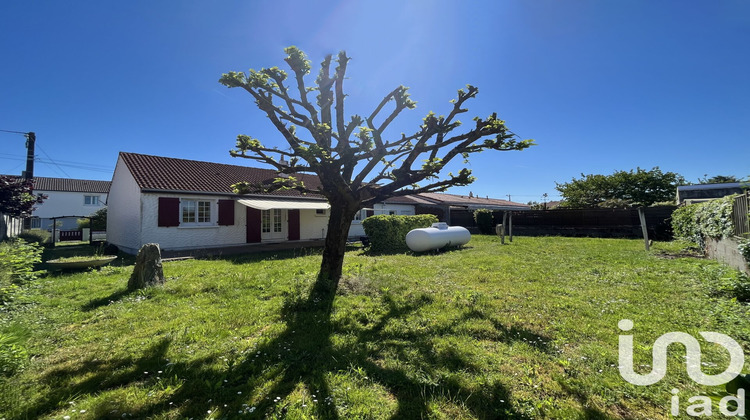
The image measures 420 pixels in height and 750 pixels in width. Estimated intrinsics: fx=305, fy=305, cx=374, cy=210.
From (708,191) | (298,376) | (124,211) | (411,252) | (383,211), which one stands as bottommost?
(298,376)

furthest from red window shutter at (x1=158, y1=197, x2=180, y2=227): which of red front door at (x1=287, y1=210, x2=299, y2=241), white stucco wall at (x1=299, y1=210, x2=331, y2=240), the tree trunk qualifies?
the tree trunk

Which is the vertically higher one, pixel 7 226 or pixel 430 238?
pixel 7 226

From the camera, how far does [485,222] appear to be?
23781 mm

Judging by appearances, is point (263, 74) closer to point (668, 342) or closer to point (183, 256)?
point (668, 342)

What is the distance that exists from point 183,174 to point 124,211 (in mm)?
3174

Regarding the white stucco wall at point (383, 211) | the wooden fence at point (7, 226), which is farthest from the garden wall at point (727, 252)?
the wooden fence at point (7, 226)

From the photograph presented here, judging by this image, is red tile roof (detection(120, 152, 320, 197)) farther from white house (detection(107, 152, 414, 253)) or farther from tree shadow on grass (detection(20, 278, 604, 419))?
tree shadow on grass (detection(20, 278, 604, 419))

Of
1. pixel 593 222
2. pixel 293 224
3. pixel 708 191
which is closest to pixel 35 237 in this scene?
pixel 293 224

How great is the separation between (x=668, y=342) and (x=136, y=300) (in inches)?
348

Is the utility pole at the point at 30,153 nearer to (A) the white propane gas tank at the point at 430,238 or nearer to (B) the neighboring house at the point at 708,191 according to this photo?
(A) the white propane gas tank at the point at 430,238

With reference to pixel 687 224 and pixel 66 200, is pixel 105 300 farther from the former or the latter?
pixel 66 200

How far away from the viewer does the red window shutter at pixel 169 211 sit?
13406mm

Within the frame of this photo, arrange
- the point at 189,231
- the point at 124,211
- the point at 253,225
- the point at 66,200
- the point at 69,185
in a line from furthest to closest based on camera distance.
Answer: the point at 69,185 → the point at 66,200 → the point at 253,225 → the point at 124,211 → the point at 189,231

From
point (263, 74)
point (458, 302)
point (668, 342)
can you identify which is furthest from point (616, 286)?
point (263, 74)
